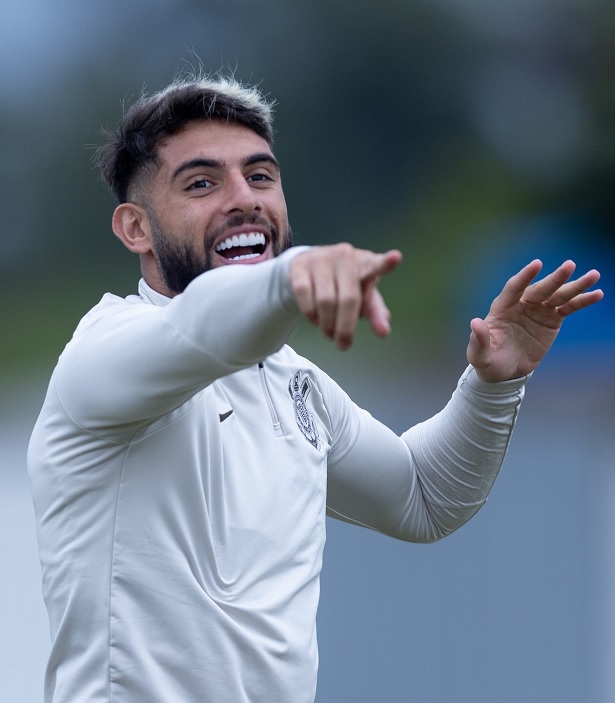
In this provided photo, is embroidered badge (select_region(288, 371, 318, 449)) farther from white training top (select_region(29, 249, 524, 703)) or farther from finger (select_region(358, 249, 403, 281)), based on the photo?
finger (select_region(358, 249, 403, 281))

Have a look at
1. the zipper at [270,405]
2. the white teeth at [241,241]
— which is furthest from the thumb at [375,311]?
the white teeth at [241,241]

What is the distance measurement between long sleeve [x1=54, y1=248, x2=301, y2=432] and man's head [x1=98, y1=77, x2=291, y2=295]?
1.19 feet

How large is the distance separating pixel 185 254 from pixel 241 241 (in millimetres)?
103

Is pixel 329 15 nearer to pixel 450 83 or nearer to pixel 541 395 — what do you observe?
pixel 450 83

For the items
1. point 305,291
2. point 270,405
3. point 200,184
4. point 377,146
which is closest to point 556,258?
point 377,146

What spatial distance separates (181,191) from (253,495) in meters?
0.59

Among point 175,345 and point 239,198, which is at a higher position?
point 239,198

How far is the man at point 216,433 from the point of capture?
4.36 ft

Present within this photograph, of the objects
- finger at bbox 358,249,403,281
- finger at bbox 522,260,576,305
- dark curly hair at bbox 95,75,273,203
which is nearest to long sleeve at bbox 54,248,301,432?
finger at bbox 358,249,403,281

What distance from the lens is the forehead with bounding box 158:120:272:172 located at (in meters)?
1.94

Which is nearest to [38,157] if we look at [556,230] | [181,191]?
[556,230]

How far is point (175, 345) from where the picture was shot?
1332mm

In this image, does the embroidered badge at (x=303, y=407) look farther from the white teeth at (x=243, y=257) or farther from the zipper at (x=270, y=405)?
the white teeth at (x=243, y=257)

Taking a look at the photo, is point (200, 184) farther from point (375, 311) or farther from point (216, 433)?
point (375, 311)
